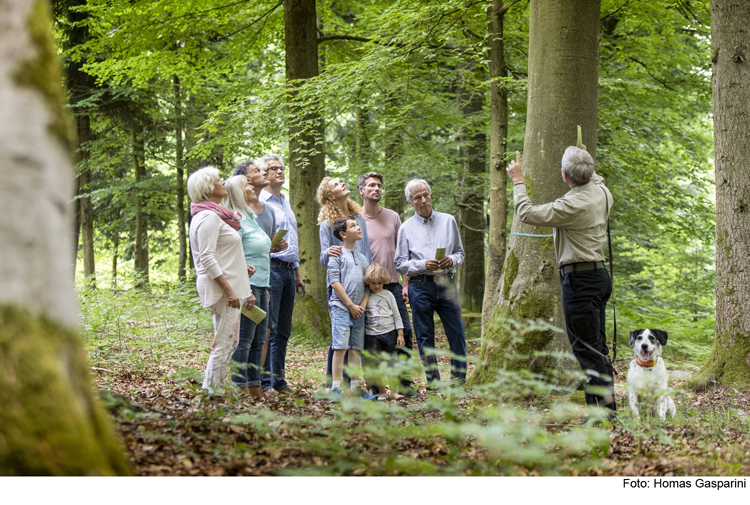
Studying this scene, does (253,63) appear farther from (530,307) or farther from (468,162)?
(530,307)

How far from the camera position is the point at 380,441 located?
3.03m

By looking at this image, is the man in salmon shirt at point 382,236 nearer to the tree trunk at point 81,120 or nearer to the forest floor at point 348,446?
the forest floor at point 348,446

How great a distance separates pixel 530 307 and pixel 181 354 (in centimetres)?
521

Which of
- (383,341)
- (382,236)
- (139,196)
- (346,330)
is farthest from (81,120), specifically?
(383,341)

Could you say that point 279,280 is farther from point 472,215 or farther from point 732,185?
point 472,215

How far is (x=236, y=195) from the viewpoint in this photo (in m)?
5.01

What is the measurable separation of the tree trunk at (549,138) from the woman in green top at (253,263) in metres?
2.02

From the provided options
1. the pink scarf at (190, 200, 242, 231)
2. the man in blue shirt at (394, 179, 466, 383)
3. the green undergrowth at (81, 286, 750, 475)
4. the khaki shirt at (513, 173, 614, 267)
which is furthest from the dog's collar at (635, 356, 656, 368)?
the pink scarf at (190, 200, 242, 231)

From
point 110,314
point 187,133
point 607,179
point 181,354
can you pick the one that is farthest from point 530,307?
point 187,133

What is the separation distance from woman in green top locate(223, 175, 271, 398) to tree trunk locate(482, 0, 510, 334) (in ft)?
14.4

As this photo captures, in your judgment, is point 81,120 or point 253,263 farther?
point 81,120

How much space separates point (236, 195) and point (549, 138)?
285 cm

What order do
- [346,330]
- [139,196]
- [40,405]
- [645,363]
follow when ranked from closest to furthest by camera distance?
[40,405], [645,363], [346,330], [139,196]

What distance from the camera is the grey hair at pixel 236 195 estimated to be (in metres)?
5.00
